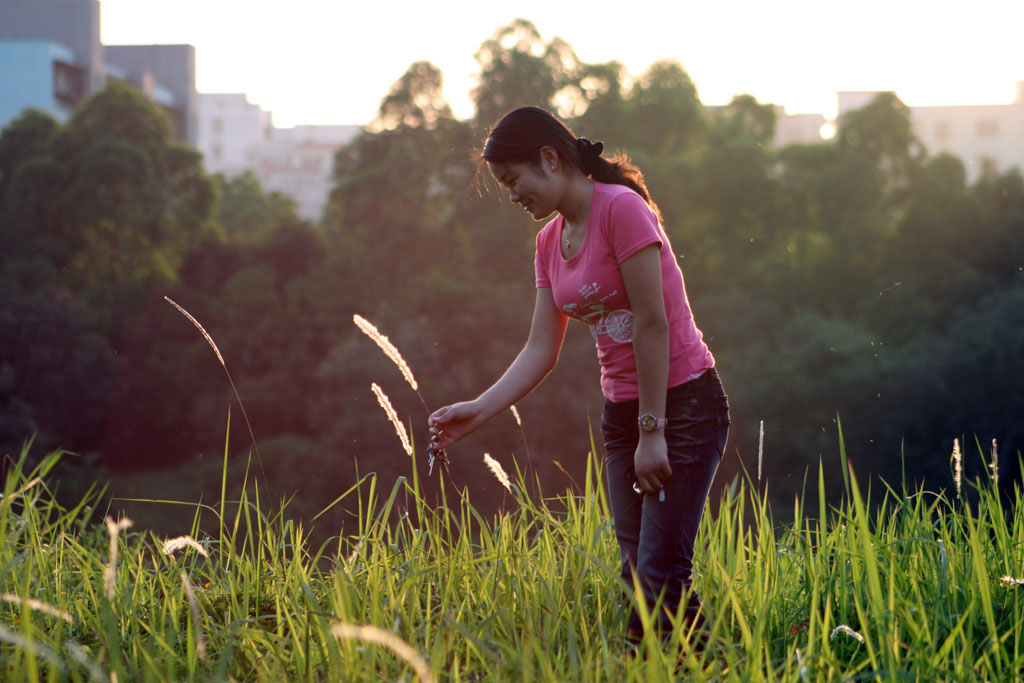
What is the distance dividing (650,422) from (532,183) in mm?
647

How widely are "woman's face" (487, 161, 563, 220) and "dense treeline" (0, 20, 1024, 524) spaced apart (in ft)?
70.8

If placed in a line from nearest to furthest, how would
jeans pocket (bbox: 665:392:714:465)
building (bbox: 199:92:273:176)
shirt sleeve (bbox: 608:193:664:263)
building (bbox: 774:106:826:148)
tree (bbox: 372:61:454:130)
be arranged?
shirt sleeve (bbox: 608:193:664:263) → jeans pocket (bbox: 665:392:714:465) → tree (bbox: 372:61:454:130) → building (bbox: 774:106:826:148) → building (bbox: 199:92:273:176)

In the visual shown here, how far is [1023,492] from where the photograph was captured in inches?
136

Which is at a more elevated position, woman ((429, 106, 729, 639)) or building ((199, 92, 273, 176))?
building ((199, 92, 273, 176))

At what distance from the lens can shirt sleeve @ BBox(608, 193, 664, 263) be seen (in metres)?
2.40

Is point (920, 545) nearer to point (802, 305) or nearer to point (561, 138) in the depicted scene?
point (561, 138)

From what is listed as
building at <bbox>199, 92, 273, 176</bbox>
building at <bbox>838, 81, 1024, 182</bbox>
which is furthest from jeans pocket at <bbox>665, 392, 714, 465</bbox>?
building at <bbox>199, 92, 273, 176</bbox>

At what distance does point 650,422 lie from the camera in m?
2.44

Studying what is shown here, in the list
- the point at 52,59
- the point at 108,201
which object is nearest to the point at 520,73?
the point at 108,201

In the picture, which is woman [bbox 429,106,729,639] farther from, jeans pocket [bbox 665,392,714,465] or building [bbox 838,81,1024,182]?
building [bbox 838,81,1024,182]

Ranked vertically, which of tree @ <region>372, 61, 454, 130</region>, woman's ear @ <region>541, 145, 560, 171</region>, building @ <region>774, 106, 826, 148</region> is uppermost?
building @ <region>774, 106, 826, 148</region>

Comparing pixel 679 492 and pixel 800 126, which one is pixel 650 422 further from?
pixel 800 126

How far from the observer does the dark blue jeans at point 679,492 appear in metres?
2.46

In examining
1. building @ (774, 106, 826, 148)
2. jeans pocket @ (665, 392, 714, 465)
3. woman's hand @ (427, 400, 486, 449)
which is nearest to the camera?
jeans pocket @ (665, 392, 714, 465)
